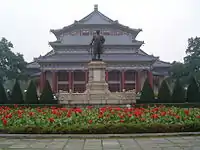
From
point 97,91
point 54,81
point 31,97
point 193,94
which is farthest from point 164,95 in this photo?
point 54,81

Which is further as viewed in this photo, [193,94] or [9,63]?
[9,63]

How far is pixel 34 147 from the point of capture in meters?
8.66

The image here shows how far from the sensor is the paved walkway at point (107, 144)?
8523 mm

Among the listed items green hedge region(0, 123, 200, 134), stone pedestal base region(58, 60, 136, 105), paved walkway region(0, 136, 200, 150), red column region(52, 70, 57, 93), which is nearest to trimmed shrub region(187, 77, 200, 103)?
stone pedestal base region(58, 60, 136, 105)

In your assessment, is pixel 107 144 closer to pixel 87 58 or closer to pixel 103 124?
pixel 103 124

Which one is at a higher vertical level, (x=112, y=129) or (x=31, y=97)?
(x=31, y=97)

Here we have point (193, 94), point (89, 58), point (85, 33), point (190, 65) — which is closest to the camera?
point (193, 94)

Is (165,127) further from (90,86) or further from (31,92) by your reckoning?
(31,92)

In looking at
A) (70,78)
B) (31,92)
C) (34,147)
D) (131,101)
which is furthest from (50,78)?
(34,147)

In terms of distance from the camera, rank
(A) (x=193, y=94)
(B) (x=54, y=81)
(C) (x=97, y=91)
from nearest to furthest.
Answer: (C) (x=97, y=91) < (A) (x=193, y=94) < (B) (x=54, y=81)

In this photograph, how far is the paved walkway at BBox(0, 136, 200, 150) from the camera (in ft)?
28.0

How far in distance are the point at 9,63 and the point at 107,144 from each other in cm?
4878

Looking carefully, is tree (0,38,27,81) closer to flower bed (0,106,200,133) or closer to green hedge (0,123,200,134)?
flower bed (0,106,200,133)

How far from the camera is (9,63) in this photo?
54.8m
